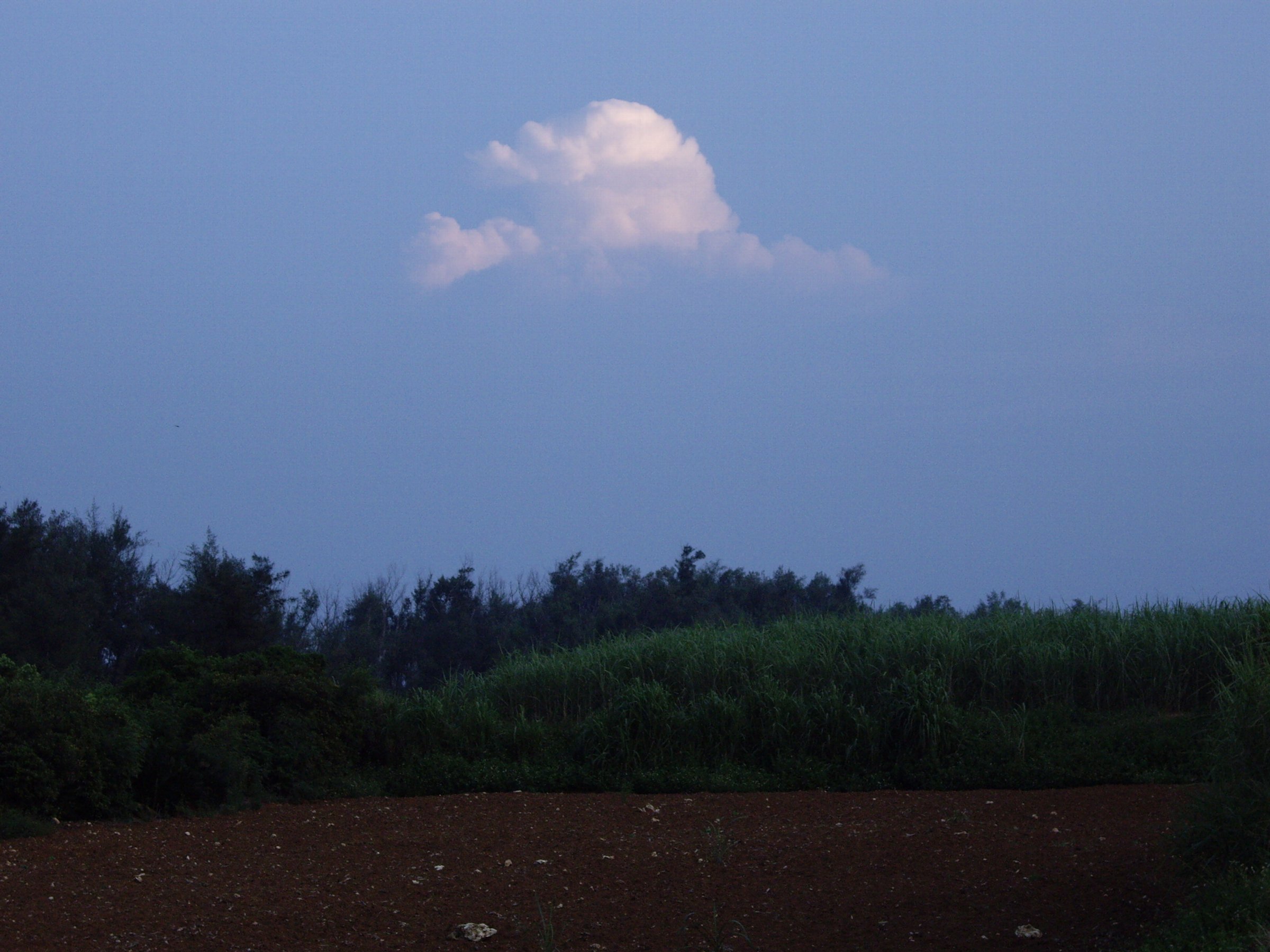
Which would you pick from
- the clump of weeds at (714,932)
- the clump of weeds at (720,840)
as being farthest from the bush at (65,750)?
the clump of weeds at (714,932)

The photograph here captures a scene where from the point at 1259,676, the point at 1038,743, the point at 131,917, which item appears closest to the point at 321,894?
the point at 131,917

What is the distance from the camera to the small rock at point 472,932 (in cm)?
521

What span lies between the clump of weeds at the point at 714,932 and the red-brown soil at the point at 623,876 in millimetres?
21

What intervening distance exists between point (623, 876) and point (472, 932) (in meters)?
1.31

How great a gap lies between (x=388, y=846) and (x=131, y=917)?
1.85m

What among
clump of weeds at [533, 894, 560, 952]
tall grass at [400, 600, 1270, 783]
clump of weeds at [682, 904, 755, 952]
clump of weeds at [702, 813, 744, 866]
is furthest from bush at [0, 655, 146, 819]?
clump of weeds at [682, 904, 755, 952]

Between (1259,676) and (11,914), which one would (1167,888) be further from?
(11,914)

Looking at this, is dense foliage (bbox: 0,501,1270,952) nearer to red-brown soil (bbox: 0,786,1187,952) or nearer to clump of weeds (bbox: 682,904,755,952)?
red-brown soil (bbox: 0,786,1187,952)

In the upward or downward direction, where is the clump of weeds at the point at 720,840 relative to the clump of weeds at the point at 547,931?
upward

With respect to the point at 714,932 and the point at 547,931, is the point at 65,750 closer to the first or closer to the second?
the point at 547,931

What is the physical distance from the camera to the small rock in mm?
5211

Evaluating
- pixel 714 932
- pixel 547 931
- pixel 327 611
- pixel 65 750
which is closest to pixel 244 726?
pixel 65 750

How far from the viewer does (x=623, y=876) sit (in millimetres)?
6328

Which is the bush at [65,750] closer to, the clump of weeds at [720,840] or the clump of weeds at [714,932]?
the clump of weeds at [720,840]
